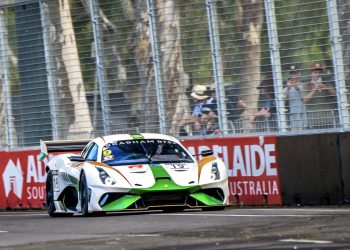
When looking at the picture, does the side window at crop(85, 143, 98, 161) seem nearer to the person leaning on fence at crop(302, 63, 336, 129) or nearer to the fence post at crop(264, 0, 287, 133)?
the fence post at crop(264, 0, 287, 133)

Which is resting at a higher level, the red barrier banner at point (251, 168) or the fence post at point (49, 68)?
the fence post at point (49, 68)

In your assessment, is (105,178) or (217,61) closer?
(105,178)

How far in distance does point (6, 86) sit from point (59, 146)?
14.3ft

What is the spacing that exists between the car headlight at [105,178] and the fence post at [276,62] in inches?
130

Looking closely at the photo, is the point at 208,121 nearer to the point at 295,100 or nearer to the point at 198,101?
the point at 198,101

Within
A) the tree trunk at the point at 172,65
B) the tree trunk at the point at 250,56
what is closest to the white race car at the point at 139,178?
the tree trunk at the point at 250,56

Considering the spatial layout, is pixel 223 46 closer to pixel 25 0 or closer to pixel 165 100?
pixel 165 100

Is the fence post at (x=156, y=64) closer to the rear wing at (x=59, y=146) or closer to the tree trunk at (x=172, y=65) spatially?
the tree trunk at (x=172, y=65)

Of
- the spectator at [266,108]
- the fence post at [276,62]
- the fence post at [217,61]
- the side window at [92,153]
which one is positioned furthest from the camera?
the fence post at [217,61]

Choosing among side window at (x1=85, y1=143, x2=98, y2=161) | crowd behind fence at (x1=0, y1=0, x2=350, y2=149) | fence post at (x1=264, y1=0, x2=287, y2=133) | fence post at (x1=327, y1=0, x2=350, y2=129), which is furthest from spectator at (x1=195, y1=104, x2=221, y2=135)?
fence post at (x1=327, y1=0, x2=350, y2=129)

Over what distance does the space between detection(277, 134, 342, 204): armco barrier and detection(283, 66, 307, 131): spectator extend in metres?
0.41

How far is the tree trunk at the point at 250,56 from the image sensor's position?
60.4 feet

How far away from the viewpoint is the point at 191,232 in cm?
1151

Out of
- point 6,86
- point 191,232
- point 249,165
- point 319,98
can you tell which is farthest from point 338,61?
point 6,86
